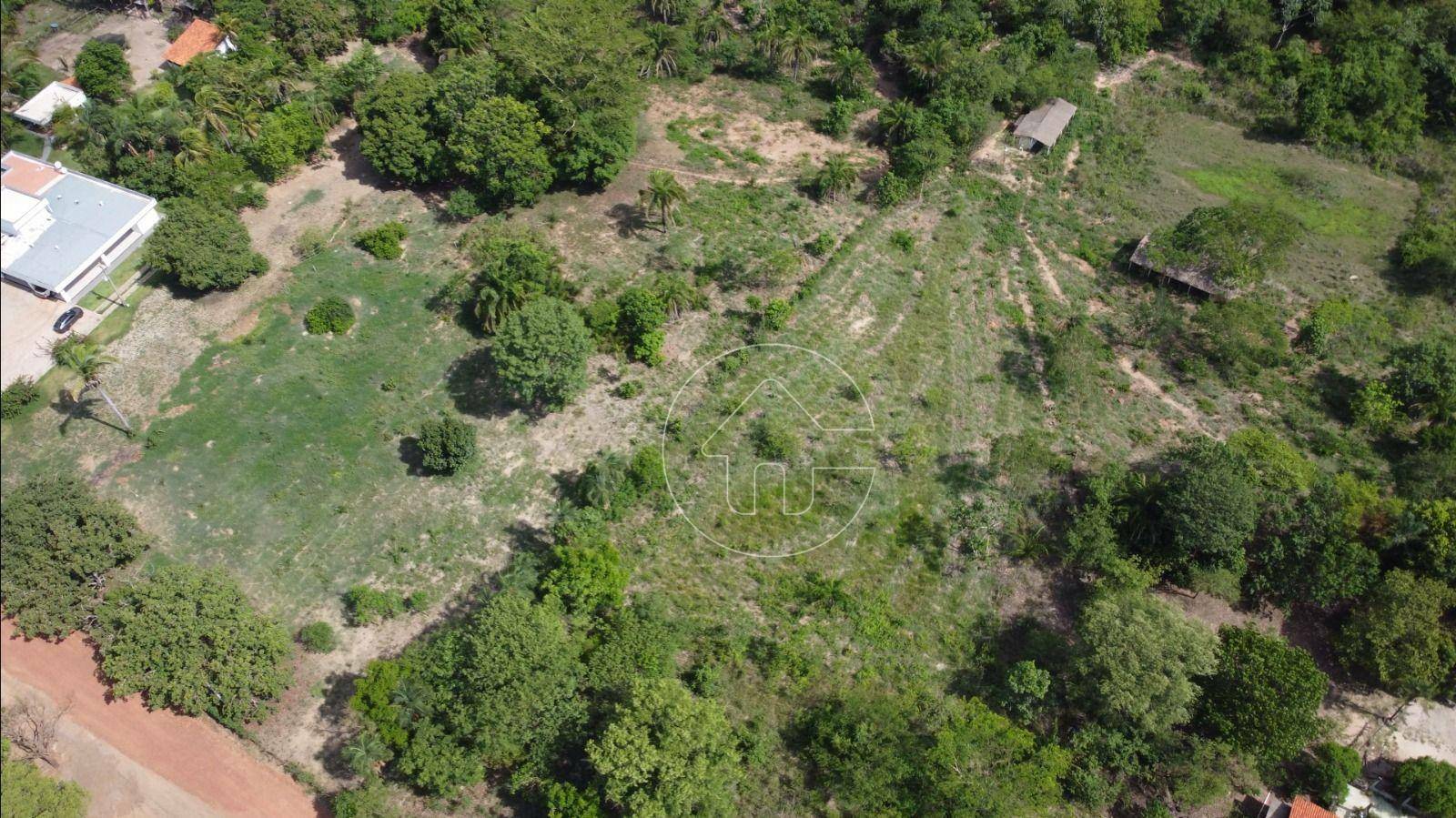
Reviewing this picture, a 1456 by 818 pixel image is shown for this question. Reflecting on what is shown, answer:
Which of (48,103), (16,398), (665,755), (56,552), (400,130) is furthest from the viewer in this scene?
(48,103)

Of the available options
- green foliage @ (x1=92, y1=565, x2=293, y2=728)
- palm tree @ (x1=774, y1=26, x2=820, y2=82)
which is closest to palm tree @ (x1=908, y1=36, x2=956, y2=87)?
palm tree @ (x1=774, y1=26, x2=820, y2=82)

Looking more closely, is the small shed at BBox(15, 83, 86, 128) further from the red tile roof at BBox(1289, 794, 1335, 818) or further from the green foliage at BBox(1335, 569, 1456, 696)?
the green foliage at BBox(1335, 569, 1456, 696)

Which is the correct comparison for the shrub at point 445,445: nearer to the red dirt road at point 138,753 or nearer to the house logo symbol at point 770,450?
the house logo symbol at point 770,450

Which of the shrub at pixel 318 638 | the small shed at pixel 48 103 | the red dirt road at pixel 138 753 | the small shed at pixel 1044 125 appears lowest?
the red dirt road at pixel 138 753

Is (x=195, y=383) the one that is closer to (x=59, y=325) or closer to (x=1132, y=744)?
(x=59, y=325)

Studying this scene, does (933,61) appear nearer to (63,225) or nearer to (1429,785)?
(1429,785)

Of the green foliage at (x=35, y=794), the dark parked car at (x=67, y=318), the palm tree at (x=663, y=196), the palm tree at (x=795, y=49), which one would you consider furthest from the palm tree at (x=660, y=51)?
the green foliage at (x=35, y=794)

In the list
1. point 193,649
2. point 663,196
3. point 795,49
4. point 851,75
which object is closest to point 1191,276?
point 851,75
